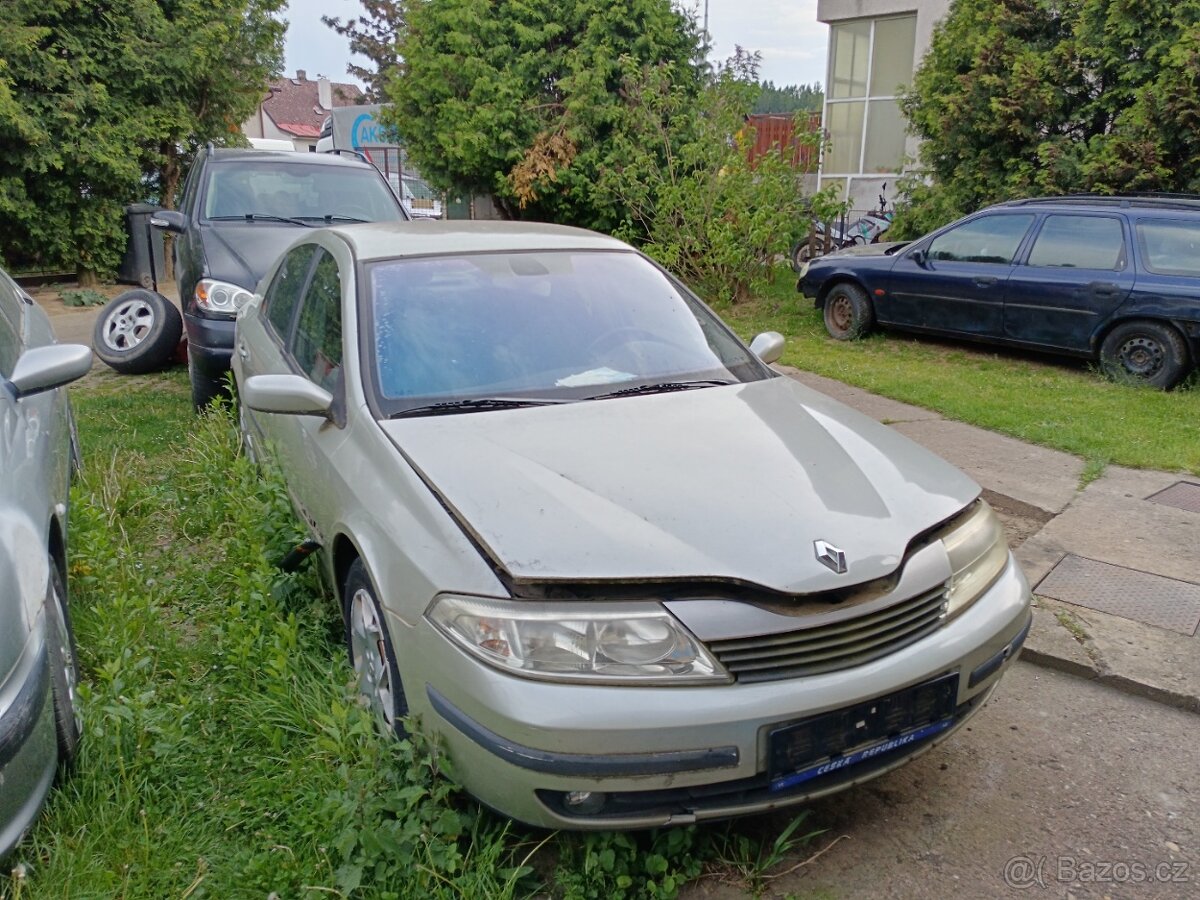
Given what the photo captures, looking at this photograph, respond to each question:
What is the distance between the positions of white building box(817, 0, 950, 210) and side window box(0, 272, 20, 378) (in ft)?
47.8

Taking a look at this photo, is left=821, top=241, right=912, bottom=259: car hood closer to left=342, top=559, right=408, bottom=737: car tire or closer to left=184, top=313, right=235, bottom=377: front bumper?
left=184, top=313, right=235, bottom=377: front bumper

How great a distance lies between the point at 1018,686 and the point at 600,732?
202 cm

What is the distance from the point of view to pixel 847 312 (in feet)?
32.2

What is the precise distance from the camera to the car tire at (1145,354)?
7266 millimetres

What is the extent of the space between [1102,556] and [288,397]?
3645 millimetres

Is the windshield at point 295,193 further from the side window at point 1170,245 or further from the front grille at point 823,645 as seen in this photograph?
the front grille at point 823,645

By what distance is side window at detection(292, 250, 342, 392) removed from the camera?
3.38 metres

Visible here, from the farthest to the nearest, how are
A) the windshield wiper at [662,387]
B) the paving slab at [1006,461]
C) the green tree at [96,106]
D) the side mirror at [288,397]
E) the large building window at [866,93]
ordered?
the large building window at [866,93] → the green tree at [96,106] → the paving slab at [1006,461] → the windshield wiper at [662,387] → the side mirror at [288,397]

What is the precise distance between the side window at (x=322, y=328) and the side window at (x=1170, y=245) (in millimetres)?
6467

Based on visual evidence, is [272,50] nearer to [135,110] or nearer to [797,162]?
[135,110]

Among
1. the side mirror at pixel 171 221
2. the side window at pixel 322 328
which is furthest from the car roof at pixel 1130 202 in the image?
the side mirror at pixel 171 221

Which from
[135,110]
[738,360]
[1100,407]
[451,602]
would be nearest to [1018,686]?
[738,360]

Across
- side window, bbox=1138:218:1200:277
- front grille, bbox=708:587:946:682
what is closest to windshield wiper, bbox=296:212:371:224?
side window, bbox=1138:218:1200:277

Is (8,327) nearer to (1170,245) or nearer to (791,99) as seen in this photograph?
(1170,245)
